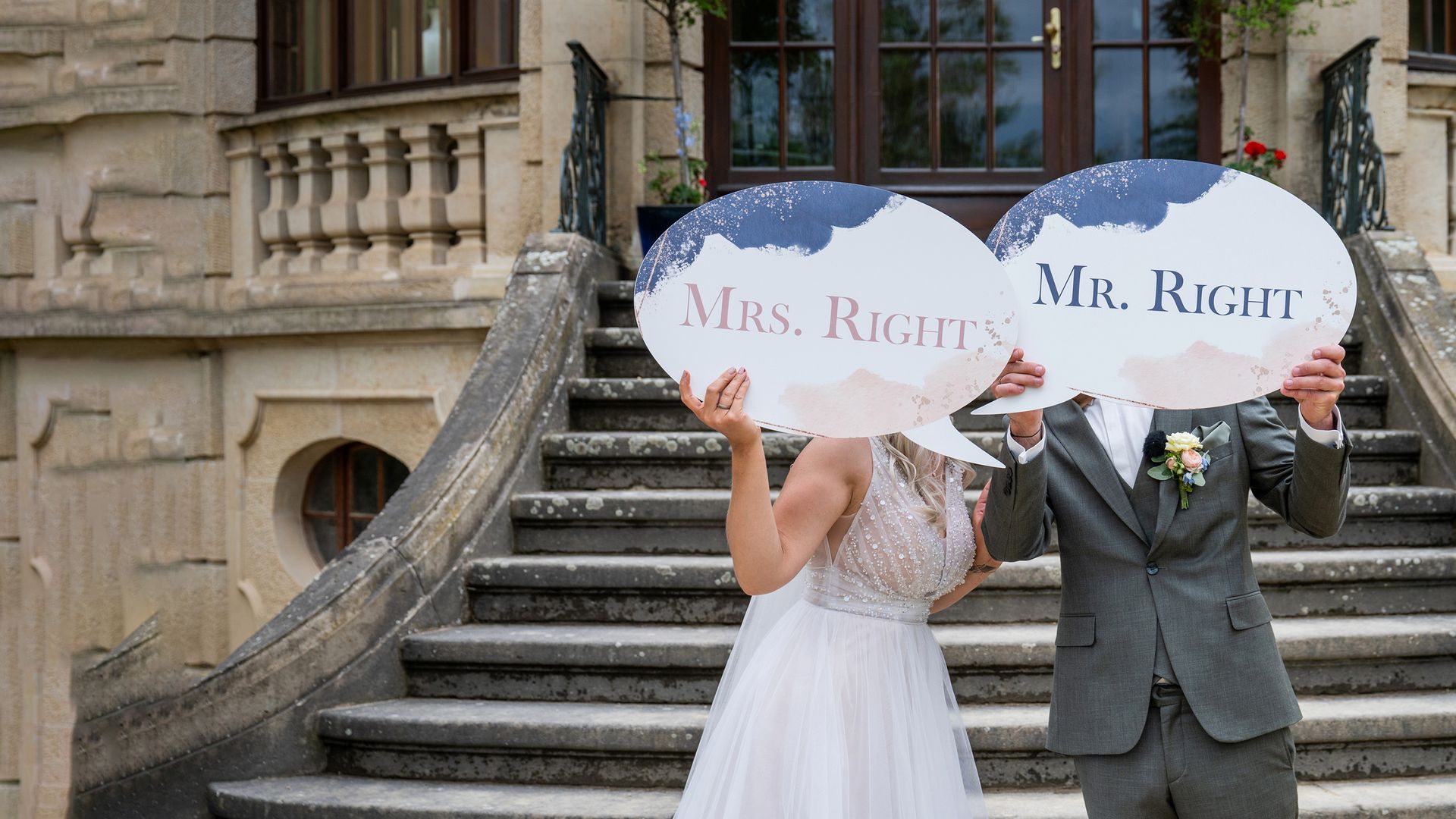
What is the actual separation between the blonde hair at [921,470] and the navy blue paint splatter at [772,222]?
0.47 metres

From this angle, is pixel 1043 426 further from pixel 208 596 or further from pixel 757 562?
pixel 208 596

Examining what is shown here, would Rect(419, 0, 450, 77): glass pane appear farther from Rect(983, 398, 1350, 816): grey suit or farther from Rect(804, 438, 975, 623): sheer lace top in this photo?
Rect(983, 398, 1350, 816): grey suit

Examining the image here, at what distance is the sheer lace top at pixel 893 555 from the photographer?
7.33ft

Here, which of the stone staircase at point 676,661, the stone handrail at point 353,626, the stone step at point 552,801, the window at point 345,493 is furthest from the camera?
the window at point 345,493

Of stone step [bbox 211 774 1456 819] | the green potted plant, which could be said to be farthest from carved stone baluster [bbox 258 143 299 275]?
stone step [bbox 211 774 1456 819]

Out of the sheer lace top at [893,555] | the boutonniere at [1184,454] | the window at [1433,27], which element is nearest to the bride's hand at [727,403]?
the sheer lace top at [893,555]

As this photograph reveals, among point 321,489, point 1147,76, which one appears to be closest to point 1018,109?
point 1147,76

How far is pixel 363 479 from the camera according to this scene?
655 cm

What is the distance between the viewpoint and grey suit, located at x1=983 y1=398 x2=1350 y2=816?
2027 millimetres

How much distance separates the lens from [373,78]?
21.4ft

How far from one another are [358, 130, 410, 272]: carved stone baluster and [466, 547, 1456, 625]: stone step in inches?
99.5

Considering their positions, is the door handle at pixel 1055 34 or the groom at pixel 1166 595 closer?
the groom at pixel 1166 595

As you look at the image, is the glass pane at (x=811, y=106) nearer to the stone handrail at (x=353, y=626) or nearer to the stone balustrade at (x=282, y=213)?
the stone balustrade at (x=282, y=213)

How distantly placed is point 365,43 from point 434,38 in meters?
0.46
